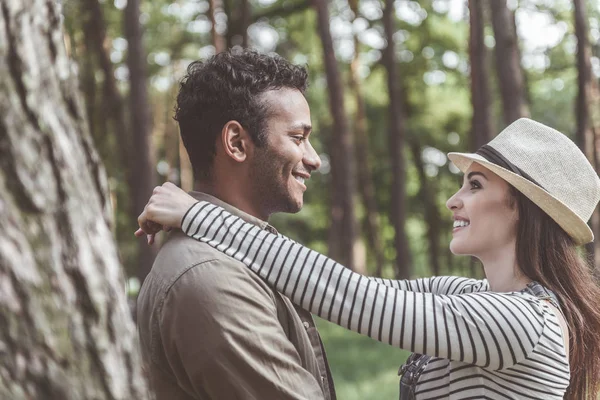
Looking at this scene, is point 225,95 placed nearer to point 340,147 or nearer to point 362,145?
point 340,147

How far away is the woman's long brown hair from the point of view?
3.09m

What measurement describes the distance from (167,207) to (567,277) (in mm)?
1561

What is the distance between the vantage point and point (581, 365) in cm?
320

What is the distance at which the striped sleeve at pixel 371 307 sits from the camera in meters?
2.65

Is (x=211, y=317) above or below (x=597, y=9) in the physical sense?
below

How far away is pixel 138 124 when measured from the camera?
14.6 metres

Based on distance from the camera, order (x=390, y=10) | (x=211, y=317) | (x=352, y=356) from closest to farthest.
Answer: (x=211, y=317) < (x=352, y=356) < (x=390, y=10)

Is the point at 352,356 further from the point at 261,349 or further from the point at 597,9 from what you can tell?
the point at 597,9

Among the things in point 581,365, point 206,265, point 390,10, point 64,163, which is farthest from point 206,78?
point 390,10

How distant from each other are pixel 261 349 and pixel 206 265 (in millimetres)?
321

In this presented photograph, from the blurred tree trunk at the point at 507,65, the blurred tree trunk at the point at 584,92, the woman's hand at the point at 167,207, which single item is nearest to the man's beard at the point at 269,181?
the woman's hand at the point at 167,207

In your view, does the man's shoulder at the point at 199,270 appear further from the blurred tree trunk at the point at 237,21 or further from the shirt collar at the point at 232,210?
the blurred tree trunk at the point at 237,21

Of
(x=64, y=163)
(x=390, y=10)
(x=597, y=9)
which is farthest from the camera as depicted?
(x=390, y=10)

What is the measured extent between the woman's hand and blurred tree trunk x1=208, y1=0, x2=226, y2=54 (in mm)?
→ 15664
